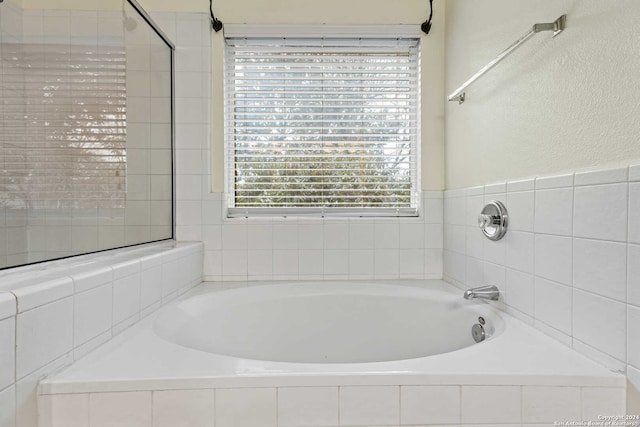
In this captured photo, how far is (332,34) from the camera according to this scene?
1.92 m

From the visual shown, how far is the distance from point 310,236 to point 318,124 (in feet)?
2.13

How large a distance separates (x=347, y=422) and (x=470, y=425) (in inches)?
10.8

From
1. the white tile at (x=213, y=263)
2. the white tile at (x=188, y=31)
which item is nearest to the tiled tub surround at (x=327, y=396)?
the white tile at (x=213, y=263)

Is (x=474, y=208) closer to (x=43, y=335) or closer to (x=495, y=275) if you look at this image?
(x=495, y=275)

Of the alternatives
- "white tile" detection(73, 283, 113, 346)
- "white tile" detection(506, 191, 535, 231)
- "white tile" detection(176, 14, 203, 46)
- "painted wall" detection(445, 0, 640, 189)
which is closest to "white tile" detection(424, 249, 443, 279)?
"painted wall" detection(445, 0, 640, 189)

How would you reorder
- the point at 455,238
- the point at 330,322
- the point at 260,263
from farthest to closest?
1. the point at 260,263
2. the point at 455,238
3. the point at 330,322

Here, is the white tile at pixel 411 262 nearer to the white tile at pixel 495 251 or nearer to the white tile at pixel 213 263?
the white tile at pixel 495 251

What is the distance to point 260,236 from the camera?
1902mm

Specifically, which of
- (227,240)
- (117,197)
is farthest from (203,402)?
(117,197)

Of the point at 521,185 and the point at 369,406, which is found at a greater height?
the point at 521,185

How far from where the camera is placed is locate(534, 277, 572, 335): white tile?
3.15 ft

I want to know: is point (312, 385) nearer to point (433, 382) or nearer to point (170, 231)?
point (433, 382)

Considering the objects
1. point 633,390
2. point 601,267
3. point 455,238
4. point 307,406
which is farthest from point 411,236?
point 307,406

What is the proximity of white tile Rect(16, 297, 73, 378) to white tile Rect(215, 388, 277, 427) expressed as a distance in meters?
0.40
